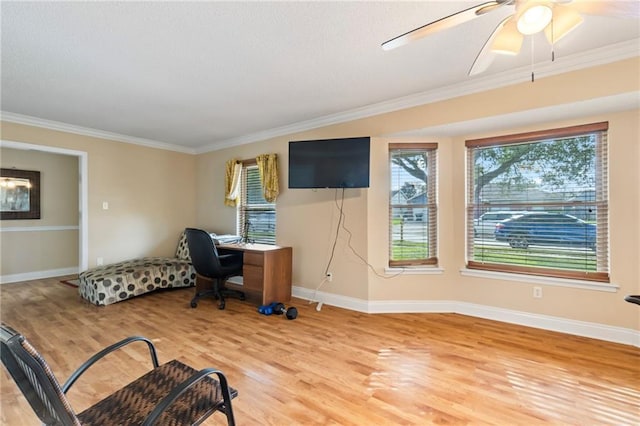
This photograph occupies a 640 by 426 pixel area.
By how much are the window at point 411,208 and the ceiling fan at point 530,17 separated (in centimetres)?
186

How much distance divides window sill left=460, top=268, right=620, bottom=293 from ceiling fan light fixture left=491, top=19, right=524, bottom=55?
2.31 m

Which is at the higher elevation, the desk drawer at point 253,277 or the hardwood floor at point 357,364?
the desk drawer at point 253,277

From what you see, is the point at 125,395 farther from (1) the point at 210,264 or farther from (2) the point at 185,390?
(1) the point at 210,264

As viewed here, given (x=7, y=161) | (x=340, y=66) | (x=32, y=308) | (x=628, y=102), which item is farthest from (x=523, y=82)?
(x=7, y=161)

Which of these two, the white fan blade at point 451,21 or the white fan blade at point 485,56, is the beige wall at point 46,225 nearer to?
the white fan blade at point 451,21

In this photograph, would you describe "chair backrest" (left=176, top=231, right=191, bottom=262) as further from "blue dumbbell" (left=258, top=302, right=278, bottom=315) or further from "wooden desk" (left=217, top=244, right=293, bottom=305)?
"blue dumbbell" (left=258, top=302, right=278, bottom=315)

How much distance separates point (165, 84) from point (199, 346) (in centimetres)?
245

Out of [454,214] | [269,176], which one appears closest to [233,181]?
[269,176]

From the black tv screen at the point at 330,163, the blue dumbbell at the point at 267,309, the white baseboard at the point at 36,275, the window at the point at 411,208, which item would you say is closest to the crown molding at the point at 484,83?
the black tv screen at the point at 330,163

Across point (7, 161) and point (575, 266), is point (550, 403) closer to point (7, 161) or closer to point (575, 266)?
point (575, 266)

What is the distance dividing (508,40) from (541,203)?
200 centimetres

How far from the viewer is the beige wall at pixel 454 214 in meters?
2.54

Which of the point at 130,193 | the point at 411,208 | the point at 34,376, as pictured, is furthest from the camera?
the point at 130,193

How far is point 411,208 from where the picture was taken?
11.5ft
